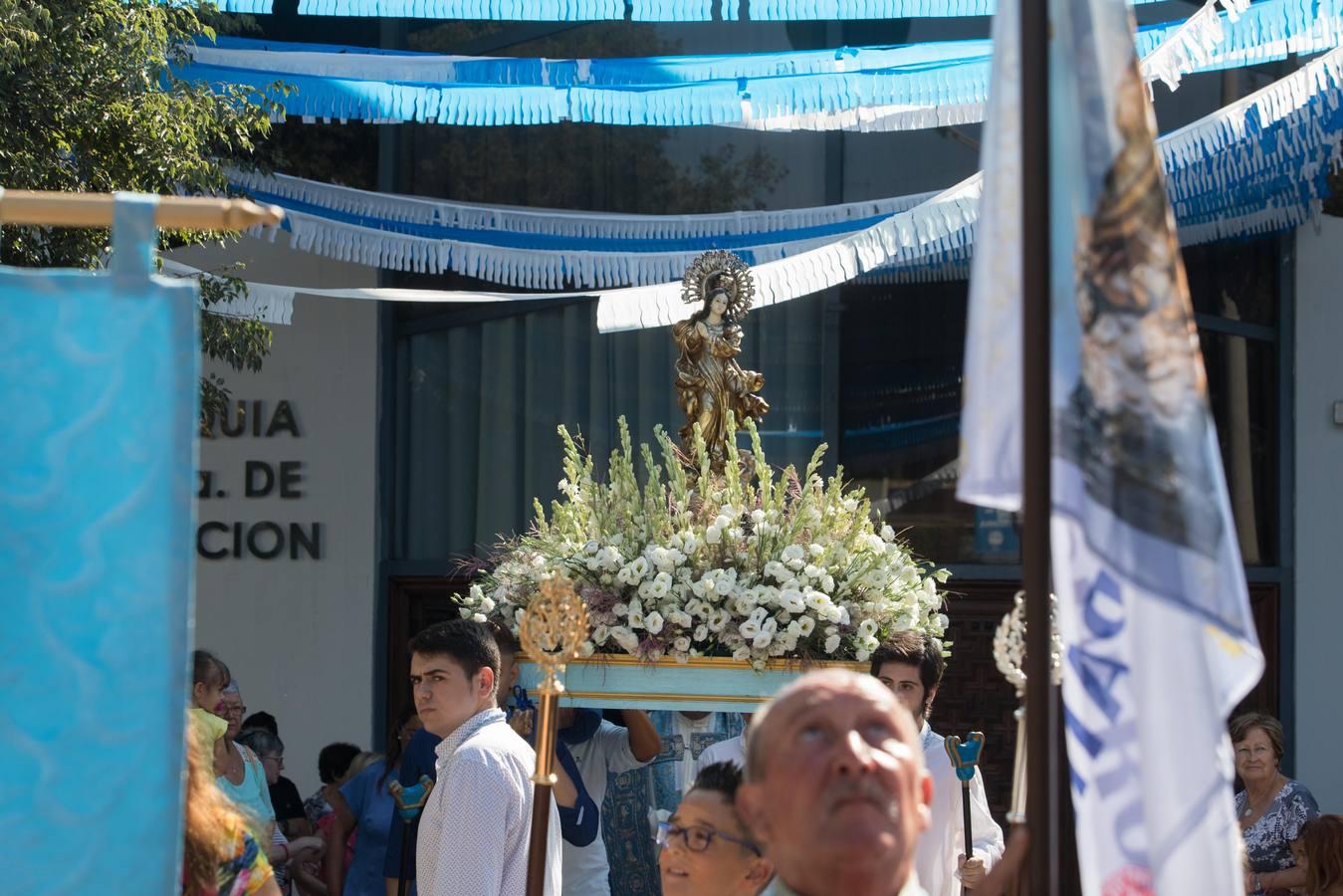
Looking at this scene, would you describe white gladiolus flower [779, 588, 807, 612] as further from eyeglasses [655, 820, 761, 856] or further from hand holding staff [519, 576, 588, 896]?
eyeglasses [655, 820, 761, 856]

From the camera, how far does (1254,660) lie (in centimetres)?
231

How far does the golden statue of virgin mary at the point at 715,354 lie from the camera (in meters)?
5.86

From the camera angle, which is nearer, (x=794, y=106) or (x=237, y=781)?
(x=237, y=781)

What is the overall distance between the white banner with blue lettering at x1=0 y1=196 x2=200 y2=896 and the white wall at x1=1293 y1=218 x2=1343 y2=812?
7.81 meters

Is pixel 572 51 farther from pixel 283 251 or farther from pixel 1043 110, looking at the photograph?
pixel 1043 110

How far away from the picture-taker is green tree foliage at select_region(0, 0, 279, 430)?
19.8 ft

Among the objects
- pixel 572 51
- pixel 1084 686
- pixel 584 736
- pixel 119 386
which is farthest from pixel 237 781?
pixel 572 51

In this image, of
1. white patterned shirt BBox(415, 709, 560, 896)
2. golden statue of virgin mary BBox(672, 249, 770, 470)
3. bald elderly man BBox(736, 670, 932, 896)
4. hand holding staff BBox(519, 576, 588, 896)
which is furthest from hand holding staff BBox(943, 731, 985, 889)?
bald elderly man BBox(736, 670, 932, 896)

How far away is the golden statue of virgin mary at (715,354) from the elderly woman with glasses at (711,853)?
2.60 metres

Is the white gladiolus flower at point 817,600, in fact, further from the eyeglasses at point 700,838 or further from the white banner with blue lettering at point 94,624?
the white banner with blue lettering at point 94,624

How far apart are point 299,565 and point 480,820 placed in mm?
5969

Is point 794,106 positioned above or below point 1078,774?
above

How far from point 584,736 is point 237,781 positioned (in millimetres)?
1381

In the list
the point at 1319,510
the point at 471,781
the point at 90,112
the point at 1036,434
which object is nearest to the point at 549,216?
the point at 90,112
